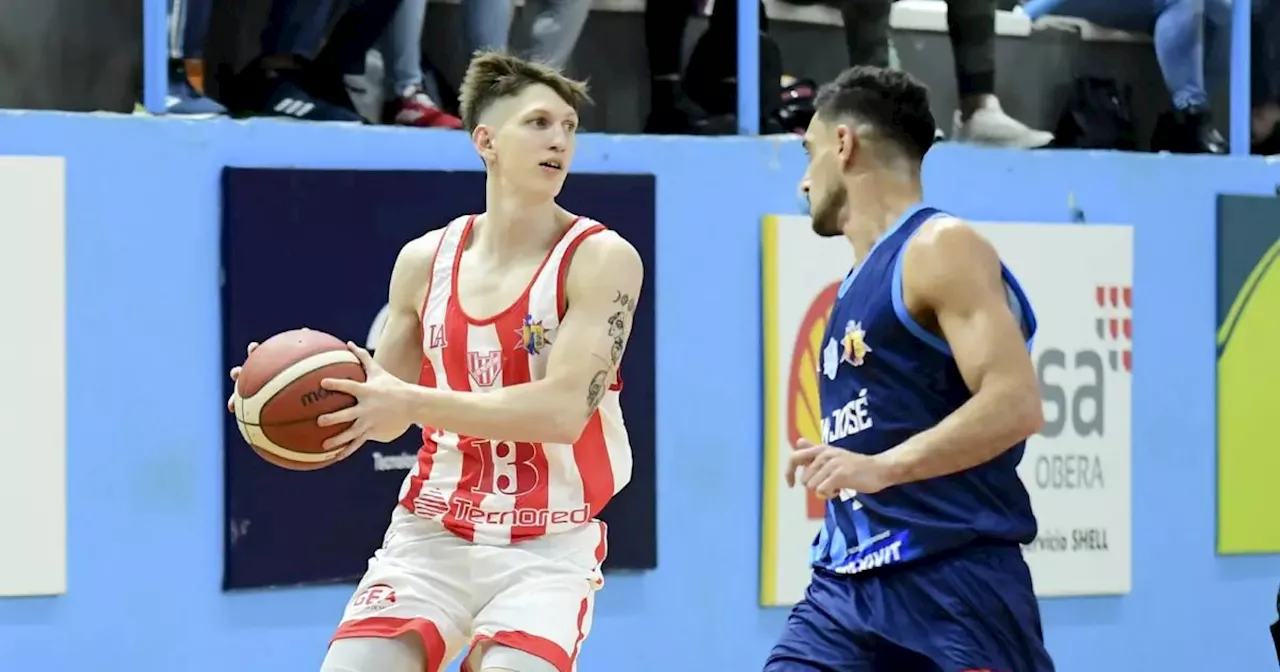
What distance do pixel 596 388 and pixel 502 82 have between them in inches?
31.2

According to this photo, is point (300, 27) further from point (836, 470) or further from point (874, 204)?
point (836, 470)

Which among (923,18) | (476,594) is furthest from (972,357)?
(923,18)

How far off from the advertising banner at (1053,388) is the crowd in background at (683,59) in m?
0.51

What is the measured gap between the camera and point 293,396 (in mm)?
3490

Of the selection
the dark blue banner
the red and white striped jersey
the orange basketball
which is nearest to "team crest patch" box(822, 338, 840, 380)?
the red and white striped jersey

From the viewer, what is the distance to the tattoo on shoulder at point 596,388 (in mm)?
3764

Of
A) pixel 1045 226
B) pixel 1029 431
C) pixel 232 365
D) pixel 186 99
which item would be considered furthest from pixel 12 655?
pixel 1045 226

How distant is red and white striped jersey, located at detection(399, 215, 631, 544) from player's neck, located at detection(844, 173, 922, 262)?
581 mm

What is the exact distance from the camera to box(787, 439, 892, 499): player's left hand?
129 inches

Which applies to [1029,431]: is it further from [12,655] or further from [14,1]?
[14,1]

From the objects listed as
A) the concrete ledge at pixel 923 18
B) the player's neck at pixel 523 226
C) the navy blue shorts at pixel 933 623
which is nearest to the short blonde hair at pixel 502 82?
the player's neck at pixel 523 226

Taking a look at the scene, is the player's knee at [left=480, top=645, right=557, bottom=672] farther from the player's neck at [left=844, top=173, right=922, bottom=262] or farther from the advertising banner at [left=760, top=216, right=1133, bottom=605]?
the advertising banner at [left=760, top=216, right=1133, bottom=605]

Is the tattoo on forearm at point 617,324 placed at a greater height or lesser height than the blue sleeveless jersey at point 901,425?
greater

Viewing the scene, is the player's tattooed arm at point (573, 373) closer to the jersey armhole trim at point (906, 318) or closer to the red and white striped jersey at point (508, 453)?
the red and white striped jersey at point (508, 453)
